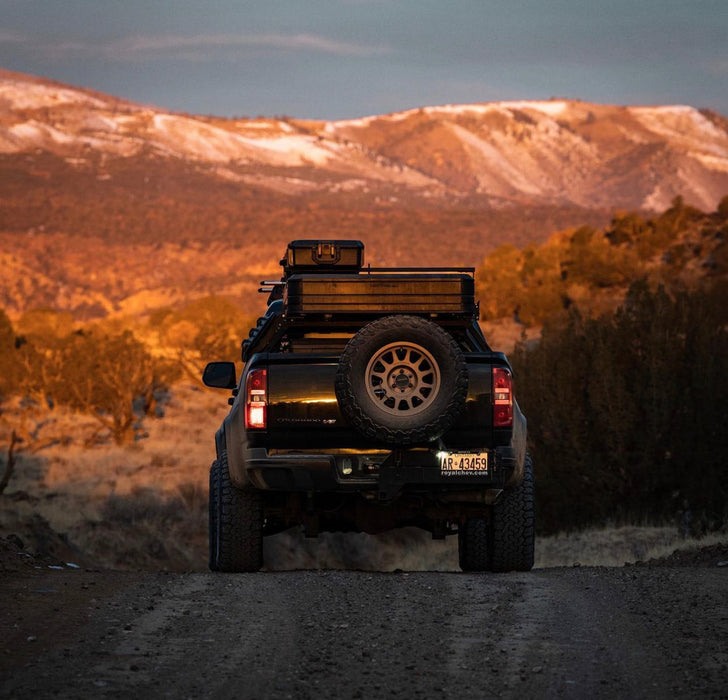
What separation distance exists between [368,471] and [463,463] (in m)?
0.65

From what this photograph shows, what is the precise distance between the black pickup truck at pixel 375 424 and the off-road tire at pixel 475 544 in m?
0.14

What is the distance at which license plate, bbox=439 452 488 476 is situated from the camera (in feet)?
29.7

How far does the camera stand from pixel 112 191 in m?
152

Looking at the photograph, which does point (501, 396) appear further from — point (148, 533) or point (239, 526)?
point (148, 533)

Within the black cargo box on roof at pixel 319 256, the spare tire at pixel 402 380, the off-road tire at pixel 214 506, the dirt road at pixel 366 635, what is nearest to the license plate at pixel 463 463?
the spare tire at pixel 402 380

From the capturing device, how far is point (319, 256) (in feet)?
40.4

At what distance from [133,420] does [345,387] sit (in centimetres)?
3398

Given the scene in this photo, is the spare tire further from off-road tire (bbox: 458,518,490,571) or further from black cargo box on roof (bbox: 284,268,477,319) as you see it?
off-road tire (bbox: 458,518,490,571)

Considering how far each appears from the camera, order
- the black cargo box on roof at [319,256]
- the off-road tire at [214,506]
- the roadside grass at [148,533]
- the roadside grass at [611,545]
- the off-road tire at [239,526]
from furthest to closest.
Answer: the roadside grass at [148,533] < the roadside grass at [611,545] < the black cargo box on roof at [319,256] < the off-road tire at [214,506] < the off-road tire at [239,526]

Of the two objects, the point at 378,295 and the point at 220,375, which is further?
the point at 220,375

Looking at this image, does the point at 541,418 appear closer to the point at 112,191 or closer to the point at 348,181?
the point at 112,191

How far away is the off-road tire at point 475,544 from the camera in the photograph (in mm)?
10438

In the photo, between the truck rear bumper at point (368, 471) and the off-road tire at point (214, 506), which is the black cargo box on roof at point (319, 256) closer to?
the off-road tire at point (214, 506)

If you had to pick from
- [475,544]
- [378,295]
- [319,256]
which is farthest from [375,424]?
[319,256]
